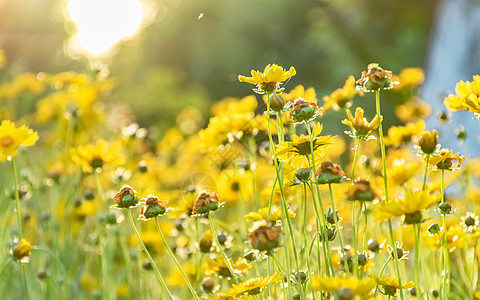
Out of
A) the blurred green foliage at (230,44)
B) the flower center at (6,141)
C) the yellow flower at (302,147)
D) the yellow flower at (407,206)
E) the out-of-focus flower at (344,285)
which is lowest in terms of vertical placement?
the out-of-focus flower at (344,285)

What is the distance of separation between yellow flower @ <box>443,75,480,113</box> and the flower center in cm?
79

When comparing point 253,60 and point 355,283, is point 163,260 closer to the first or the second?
point 355,283

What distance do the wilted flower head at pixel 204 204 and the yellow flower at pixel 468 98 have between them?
0.42m

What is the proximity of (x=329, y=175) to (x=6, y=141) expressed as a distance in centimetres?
63

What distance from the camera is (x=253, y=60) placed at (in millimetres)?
8078

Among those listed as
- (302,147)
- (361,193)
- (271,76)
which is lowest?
(361,193)

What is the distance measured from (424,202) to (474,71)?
3.09 meters

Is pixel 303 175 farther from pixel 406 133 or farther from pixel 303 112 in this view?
pixel 406 133

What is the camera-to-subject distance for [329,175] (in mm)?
816

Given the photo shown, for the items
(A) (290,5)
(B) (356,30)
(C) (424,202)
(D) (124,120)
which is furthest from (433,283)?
(A) (290,5)

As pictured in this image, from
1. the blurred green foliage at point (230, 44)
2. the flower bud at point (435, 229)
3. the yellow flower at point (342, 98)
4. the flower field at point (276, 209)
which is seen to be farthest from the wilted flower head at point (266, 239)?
the blurred green foliage at point (230, 44)

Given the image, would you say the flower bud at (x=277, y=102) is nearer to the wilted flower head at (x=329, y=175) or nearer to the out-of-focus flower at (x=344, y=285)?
the wilted flower head at (x=329, y=175)

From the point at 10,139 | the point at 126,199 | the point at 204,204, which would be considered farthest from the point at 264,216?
the point at 10,139

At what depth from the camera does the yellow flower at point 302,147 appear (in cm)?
90
